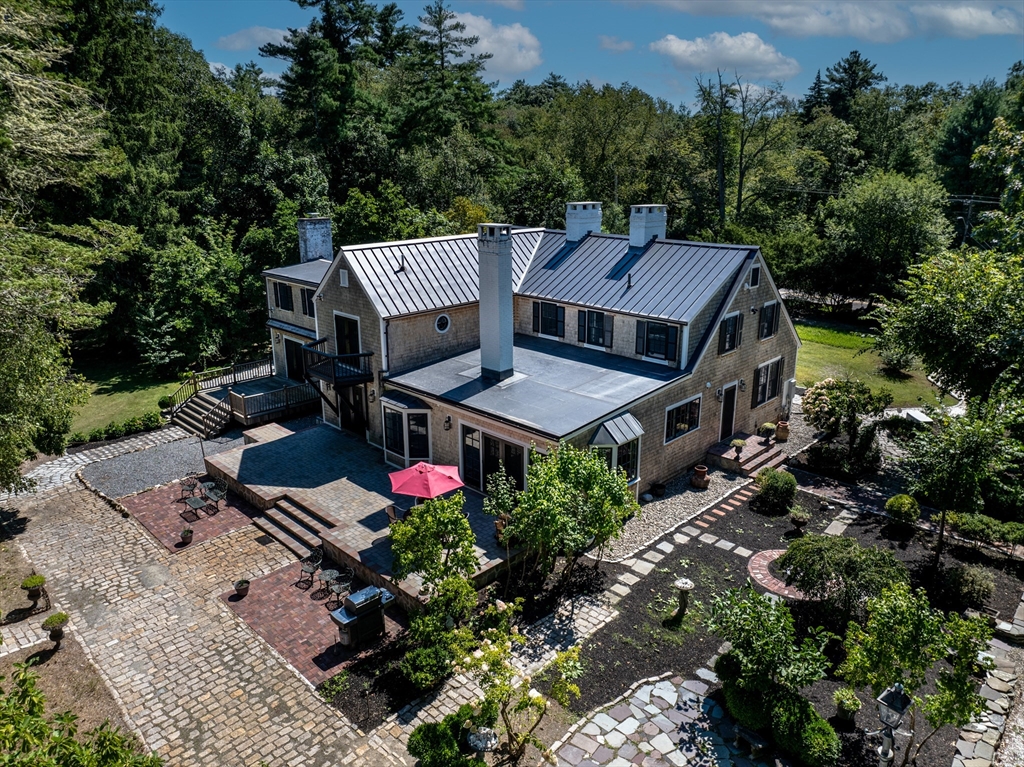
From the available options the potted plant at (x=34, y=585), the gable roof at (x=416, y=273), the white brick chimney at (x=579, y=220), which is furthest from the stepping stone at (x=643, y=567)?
the potted plant at (x=34, y=585)

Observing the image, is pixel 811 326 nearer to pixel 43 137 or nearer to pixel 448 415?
pixel 448 415

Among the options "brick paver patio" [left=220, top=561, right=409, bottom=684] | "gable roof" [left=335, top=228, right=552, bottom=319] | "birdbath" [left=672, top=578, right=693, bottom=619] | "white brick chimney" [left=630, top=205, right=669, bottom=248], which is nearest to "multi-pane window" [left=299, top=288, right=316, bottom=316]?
"gable roof" [left=335, top=228, right=552, bottom=319]

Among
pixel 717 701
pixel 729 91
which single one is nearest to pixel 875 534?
pixel 717 701

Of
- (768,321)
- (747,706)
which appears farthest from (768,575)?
(768,321)

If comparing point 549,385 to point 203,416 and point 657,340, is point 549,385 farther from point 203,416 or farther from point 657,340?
point 203,416

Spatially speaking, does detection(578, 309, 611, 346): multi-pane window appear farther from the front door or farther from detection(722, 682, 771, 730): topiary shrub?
detection(722, 682, 771, 730): topiary shrub

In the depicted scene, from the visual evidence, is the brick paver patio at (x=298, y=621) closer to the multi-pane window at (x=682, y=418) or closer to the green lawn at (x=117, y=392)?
the multi-pane window at (x=682, y=418)
